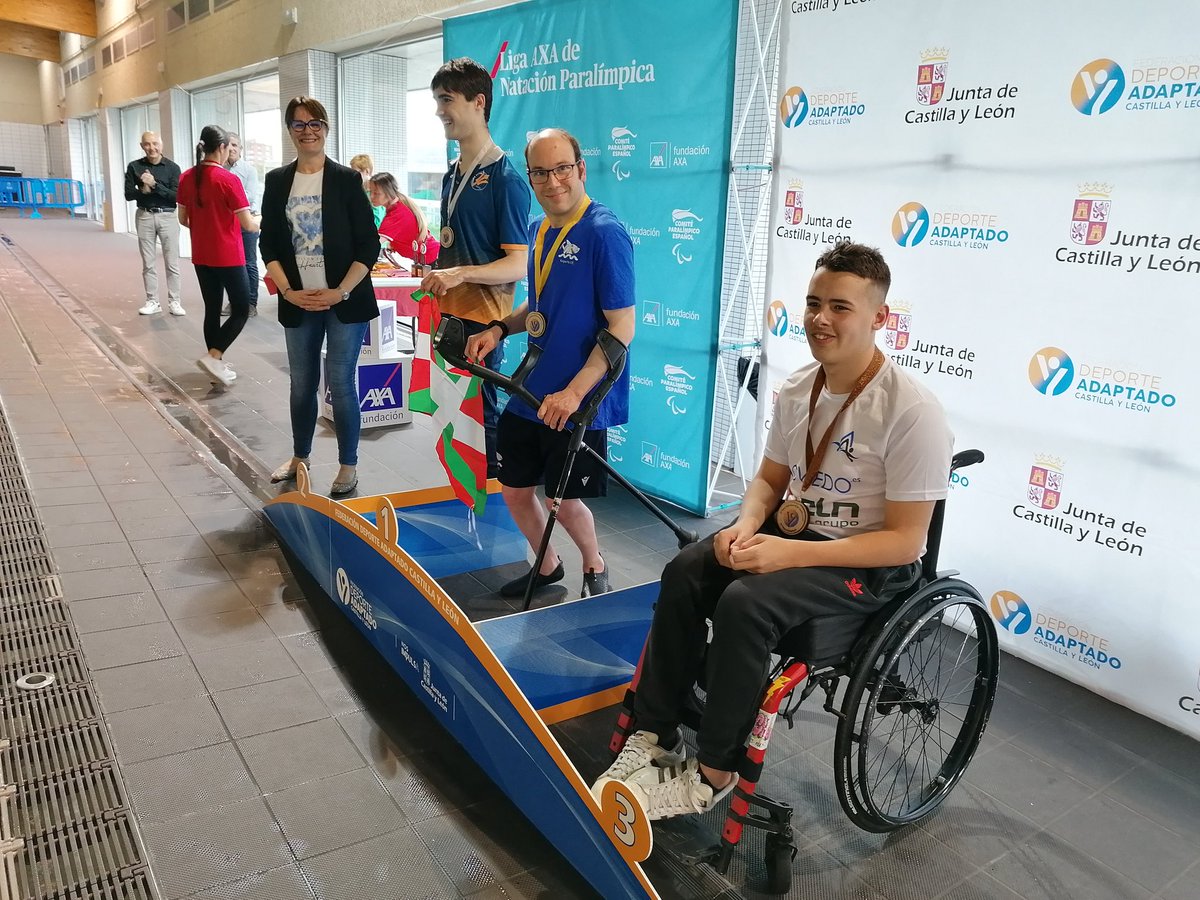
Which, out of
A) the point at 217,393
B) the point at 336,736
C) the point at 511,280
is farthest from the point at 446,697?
the point at 217,393

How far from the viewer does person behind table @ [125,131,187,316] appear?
7.79 metres

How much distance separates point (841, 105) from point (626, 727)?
2341 mm

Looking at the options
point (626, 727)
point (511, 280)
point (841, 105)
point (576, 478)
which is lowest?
point (626, 727)

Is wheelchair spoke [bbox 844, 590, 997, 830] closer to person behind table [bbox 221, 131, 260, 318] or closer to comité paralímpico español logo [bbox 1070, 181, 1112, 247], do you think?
comité paralímpico español logo [bbox 1070, 181, 1112, 247]

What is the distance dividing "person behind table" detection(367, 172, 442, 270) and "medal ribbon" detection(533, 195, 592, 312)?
12.7ft

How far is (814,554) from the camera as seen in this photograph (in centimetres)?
178

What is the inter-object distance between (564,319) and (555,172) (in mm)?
390

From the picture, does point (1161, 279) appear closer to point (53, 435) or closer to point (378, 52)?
point (53, 435)

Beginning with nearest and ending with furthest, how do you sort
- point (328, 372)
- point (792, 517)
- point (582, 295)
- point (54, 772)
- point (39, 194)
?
point (792, 517)
point (54, 772)
point (582, 295)
point (328, 372)
point (39, 194)

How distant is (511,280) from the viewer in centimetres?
302

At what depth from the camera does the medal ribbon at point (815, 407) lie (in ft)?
6.04

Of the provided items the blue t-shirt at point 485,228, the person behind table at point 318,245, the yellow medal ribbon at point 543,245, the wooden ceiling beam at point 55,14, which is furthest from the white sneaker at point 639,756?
the wooden ceiling beam at point 55,14

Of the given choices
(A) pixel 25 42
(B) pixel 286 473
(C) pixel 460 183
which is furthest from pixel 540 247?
(A) pixel 25 42

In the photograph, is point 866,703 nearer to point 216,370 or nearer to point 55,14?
point 216,370
